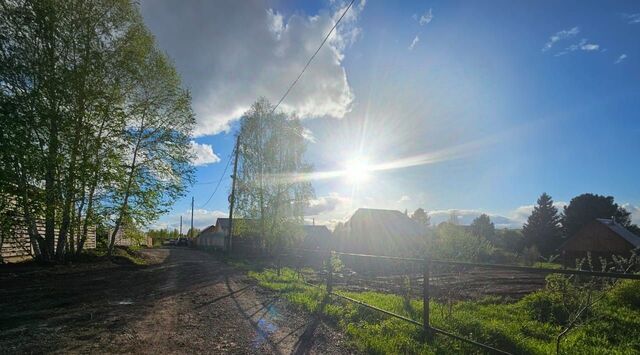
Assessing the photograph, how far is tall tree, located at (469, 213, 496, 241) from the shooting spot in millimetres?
64625

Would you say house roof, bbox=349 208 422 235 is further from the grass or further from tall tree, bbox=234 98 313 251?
the grass

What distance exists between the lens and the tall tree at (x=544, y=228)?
55875mm

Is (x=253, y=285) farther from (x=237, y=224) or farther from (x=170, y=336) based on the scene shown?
(x=237, y=224)

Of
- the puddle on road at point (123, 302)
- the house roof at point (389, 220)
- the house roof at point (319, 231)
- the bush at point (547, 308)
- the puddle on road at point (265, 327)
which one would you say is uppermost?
the house roof at point (389, 220)

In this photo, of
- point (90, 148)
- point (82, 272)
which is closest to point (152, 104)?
point (90, 148)

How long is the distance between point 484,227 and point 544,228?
419 inches

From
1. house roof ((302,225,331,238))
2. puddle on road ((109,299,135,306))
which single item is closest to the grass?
puddle on road ((109,299,135,306))

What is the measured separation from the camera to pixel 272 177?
2955 centimetres

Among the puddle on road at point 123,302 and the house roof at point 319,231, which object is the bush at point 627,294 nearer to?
the puddle on road at point 123,302

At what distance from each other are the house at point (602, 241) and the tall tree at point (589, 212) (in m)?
13.5

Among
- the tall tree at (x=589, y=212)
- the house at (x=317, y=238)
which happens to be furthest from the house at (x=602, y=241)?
the house at (x=317, y=238)

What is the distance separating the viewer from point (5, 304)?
7.11 metres

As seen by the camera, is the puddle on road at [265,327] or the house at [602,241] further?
the house at [602,241]

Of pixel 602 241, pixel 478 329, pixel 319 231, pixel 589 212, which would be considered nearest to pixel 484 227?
pixel 589 212
